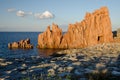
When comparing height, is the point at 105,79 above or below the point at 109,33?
below

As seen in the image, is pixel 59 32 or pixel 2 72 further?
pixel 59 32

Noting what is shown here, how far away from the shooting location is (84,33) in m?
100

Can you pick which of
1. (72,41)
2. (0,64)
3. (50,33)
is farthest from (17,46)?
(0,64)

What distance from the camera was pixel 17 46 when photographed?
114 metres

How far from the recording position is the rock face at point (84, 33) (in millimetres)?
92250

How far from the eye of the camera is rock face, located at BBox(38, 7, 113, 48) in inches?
3632

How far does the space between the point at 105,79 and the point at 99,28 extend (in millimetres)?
83841

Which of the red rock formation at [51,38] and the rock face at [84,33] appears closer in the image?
the rock face at [84,33]

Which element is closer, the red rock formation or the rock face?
the rock face

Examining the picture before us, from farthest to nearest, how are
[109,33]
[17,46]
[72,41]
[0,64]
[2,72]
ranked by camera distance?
[17,46], [72,41], [109,33], [0,64], [2,72]

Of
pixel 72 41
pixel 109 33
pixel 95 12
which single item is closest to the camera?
pixel 109 33

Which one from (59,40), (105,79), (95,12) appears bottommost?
(105,79)

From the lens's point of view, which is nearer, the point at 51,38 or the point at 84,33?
→ the point at 84,33

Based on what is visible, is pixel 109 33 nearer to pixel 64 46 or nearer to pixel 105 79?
pixel 64 46
